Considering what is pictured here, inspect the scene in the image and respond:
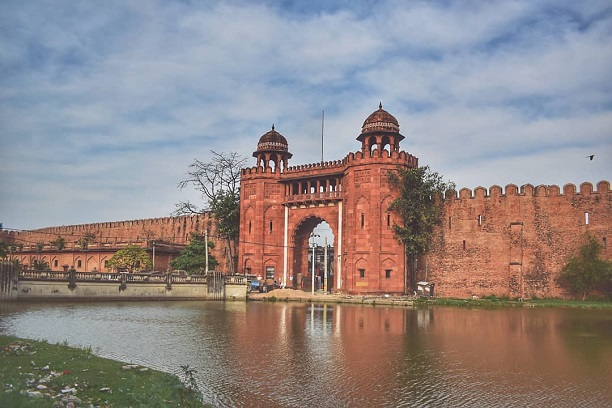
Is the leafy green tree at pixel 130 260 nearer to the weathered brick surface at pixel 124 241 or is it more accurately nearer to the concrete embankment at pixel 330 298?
the weathered brick surface at pixel 124 241

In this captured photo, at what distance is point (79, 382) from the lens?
8750mm

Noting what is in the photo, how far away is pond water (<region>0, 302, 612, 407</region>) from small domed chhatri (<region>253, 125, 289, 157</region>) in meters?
21.8

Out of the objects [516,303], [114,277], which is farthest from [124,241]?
[516,303]

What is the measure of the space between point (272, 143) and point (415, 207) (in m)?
12.9

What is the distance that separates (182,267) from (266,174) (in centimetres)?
940

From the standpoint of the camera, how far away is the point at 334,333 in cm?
1798

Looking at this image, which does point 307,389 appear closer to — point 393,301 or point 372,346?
point 372,346

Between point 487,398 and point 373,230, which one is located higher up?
point 373,230

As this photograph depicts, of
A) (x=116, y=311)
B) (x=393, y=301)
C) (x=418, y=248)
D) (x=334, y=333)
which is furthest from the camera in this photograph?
(x=418, y=248)

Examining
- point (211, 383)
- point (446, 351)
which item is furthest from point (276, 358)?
point (446, 351)

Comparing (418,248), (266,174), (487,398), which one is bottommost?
(487,398)

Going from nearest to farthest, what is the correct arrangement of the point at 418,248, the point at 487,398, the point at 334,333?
1. the point at 487,398
2. the point at 334,333
3. the point at 418,248

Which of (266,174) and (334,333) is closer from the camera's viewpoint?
(334,333)

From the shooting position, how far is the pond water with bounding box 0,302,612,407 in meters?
9.89
